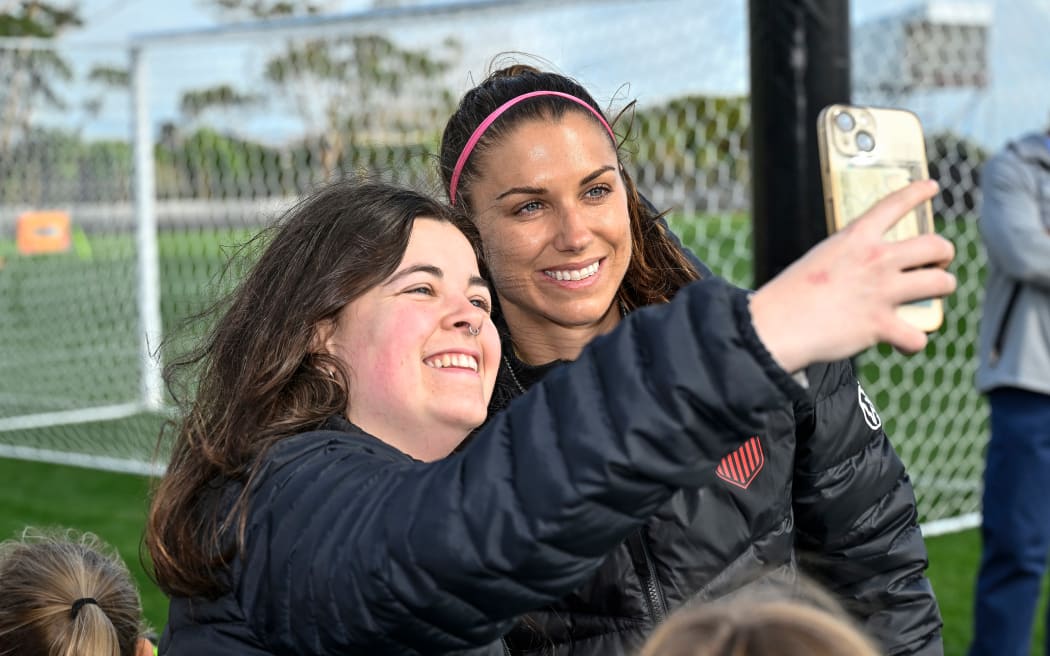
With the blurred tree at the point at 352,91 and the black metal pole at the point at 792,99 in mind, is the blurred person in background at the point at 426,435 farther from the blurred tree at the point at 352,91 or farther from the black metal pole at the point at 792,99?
the blurred tree at the point at 352,91

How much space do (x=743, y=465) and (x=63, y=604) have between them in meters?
1.14

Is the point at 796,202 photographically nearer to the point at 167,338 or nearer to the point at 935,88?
the point at 167,338

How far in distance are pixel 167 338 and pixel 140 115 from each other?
7.16 m

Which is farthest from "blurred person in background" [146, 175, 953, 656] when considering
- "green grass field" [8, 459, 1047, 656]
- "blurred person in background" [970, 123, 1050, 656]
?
"green grass field" [8, 459, 1047, 656]

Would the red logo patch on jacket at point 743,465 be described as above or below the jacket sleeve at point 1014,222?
below

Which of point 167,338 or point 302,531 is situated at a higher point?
point 167,338

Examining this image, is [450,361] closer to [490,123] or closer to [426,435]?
[426,435]

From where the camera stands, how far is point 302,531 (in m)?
1.17

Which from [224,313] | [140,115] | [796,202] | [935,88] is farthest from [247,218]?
[224,313]

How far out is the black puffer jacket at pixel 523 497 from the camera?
103 cm

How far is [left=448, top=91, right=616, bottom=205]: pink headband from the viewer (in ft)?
6.57

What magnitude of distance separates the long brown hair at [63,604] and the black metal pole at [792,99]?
4.80 feet

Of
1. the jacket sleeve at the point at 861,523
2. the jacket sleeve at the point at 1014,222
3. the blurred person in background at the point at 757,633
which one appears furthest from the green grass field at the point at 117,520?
the blurred person in background at the point at 757,633

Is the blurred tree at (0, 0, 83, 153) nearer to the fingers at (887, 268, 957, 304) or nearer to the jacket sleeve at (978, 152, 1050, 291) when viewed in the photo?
the jacket sleeve at (978, 152, 1050, 291)
